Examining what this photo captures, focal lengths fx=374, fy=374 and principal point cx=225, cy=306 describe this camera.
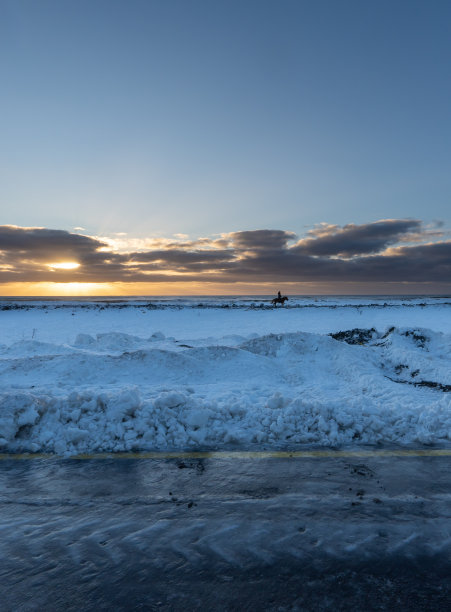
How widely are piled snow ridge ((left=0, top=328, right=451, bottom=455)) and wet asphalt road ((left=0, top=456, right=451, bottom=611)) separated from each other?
0.68 meters

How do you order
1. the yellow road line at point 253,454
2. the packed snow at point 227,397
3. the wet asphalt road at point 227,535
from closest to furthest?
the wet asphalt road at point 227,535
the yellow road line at point 253,454
the packed snow at point 227,397

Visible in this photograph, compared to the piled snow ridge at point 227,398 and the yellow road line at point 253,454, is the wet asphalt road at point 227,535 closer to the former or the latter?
the yellow road line at point 253,454

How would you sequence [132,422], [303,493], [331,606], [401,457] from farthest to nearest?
1. [132,422]
2. [401,457]
3. [303,493]
4. [331,606]

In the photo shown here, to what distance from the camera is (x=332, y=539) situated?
2.90m

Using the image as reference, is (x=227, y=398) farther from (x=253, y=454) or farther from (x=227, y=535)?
(x=227, y=535)

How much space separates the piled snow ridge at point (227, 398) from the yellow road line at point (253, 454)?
0.58 feet

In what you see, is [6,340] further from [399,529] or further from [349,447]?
[399,529]

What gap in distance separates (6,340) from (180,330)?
27.4 ft

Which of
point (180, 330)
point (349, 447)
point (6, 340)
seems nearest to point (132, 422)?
point (349, 447)

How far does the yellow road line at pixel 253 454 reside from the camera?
4426mm

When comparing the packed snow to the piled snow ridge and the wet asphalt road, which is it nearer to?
the piled snow ridge

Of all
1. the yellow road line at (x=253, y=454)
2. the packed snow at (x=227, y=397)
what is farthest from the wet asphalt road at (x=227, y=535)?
the packed snow at (x=227, y=397)

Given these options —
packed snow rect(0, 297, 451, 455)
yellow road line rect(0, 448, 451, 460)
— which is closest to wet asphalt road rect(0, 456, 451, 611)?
yellow road line rect(0, 448, 451, 460)

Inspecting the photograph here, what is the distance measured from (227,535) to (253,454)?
61.8 inches
